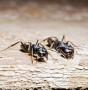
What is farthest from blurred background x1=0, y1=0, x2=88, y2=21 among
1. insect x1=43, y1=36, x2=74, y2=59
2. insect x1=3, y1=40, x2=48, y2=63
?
insect x1=3, y1=40, x2=48, y2=63

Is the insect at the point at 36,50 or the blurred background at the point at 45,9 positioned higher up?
the blurred background at the point at 45,9

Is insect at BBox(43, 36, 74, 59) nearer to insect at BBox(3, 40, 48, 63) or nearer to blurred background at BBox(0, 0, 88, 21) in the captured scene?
insect at BBox(3, 40, 48, 63)

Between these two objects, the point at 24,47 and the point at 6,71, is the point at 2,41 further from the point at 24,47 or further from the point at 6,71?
the point at 6,71

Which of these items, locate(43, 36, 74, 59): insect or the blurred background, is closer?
locate(43, 36, 74, 59): insect

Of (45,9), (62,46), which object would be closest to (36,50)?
(62,46)

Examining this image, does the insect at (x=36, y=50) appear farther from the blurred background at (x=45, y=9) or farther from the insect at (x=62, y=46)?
the blurred background at (x=45, y=9)

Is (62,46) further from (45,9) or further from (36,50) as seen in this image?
(45,9)

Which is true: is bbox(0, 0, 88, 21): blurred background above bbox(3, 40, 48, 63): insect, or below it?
above

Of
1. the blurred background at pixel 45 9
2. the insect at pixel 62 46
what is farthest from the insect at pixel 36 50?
the blurred background at pixel 45 9

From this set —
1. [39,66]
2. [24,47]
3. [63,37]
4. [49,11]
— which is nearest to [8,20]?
[49,11]
